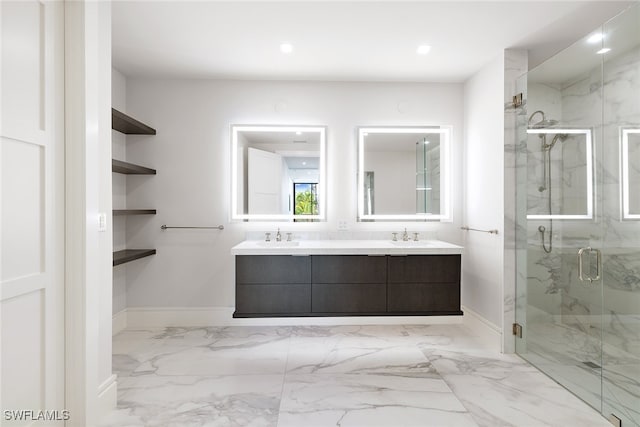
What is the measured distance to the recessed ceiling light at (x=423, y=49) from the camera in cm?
292

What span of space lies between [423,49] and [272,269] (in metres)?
2.20

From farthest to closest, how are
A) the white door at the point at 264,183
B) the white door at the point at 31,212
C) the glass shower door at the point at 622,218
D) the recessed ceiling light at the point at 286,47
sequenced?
the white door at the point at 264,183 < the recessed ceiling light at the point at 286,47 < the glass shower door at the point at 622,218 < the white door at the point at 31,212

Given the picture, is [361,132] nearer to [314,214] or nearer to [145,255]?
[314,214]

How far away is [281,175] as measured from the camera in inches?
149

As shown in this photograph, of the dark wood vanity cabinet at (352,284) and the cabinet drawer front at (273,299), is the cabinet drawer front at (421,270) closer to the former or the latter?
the dark wood vanity cabinet at (352,284)

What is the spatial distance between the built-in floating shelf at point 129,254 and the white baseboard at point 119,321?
0.60 meters

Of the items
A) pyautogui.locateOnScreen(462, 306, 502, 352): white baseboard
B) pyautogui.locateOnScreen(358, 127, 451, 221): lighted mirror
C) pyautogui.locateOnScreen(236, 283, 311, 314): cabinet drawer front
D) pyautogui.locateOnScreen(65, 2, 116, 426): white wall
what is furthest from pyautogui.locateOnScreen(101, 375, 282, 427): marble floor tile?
pyautogui.locateOnScreen(358, 127, 451, 221): lighted mirror

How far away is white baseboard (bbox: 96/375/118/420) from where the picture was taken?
79.3 inches

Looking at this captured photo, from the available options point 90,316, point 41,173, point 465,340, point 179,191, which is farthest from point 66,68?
point 465,340

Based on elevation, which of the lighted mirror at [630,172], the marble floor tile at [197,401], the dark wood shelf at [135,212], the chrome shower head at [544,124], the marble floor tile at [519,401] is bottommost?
the marble floor tile at [519,401]

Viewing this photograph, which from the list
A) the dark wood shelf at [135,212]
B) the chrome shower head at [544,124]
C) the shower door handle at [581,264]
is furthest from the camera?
the dark wood shelf at [135,212]

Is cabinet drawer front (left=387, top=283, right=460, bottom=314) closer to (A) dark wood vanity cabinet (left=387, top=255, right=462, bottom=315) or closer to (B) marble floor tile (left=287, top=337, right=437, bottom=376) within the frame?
(A) dark wood vanity cabinet (left=387, top=255, right=462, bottom=315)

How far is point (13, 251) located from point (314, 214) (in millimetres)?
2557

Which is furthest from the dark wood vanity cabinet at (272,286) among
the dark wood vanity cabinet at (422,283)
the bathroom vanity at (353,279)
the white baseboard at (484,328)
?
the white baseboard at (484,328)
